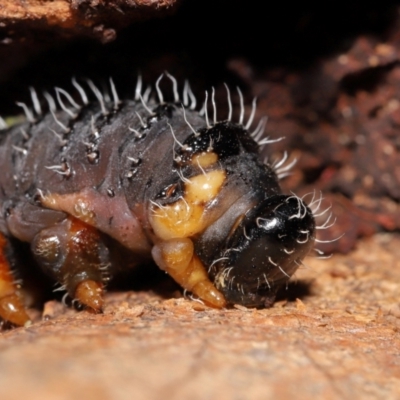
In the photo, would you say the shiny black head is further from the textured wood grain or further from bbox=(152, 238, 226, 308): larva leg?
the textured wood grain

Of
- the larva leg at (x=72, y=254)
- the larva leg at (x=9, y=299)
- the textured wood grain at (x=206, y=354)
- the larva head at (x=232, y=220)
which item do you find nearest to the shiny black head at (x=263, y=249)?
the larva head at (x=232, y=220)

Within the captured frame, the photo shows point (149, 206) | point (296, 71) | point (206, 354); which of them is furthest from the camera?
point (296, 71)

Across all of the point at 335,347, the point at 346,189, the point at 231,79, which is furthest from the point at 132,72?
the point at 335,347

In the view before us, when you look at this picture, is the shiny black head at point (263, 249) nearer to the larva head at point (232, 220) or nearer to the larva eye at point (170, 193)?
the larva head at point (232, 220)

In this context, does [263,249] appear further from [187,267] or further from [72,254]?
[72,254]

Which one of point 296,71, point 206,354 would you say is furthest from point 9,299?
point 296,71

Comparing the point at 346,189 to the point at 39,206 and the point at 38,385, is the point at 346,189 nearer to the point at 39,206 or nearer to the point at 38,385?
the point at 39,206

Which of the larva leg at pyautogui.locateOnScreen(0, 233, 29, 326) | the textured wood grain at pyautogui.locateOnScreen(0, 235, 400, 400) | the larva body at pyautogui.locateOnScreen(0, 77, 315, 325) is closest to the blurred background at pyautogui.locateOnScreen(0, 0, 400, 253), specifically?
the larva body at pyautogui.locateOnScreen(0, 77, 315, 325)
